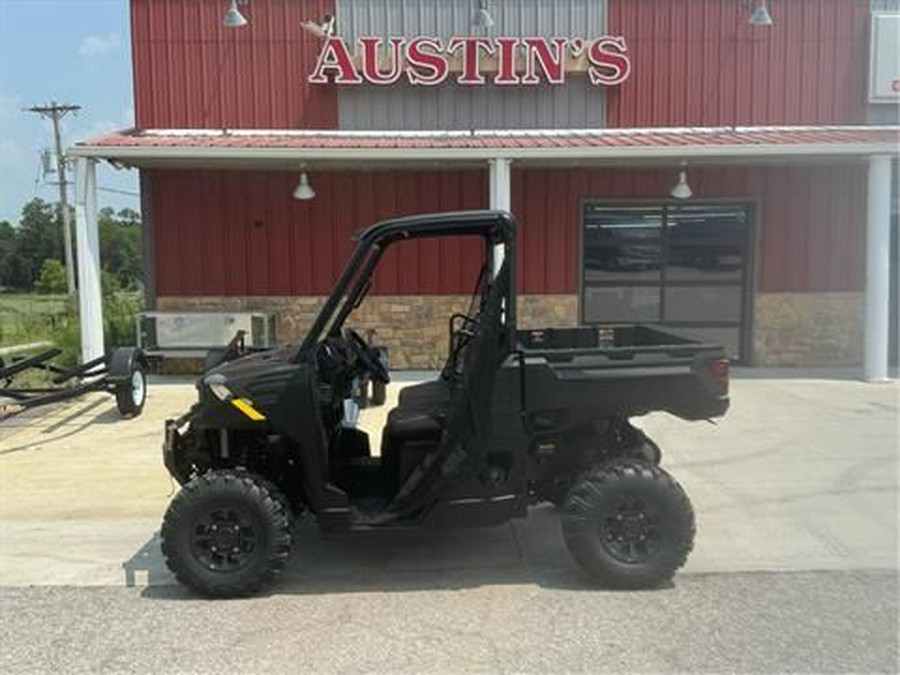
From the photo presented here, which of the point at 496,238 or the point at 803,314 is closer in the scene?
the point at 496,238

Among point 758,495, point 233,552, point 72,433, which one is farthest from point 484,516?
point 72,433

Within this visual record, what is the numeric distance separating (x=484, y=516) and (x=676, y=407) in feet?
3.92

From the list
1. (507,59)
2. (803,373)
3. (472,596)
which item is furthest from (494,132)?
(472,596)

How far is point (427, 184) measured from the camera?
12.2 m

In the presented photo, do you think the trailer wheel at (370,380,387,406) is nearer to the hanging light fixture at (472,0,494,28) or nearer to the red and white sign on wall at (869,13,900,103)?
the hanging light fixture at (472,0,494,28)

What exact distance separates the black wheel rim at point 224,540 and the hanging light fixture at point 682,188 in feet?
29.3

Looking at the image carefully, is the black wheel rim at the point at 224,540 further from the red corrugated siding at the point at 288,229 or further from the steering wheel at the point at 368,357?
the red corrugated siding at the point at 288,229

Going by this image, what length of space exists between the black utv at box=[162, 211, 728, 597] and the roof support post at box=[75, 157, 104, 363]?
6.54m

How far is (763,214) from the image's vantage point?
1231 centimetres

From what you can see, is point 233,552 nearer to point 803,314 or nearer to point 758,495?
point 758,495

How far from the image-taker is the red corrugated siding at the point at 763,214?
40.1 feet

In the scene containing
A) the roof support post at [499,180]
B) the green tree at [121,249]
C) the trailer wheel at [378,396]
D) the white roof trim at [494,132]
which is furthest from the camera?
the green tree at [121,249]

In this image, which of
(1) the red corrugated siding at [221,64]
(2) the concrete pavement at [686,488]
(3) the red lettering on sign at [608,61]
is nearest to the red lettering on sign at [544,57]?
(3) the red lettering on sign at [608,61]

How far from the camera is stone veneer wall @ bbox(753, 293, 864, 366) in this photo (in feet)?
40.8
